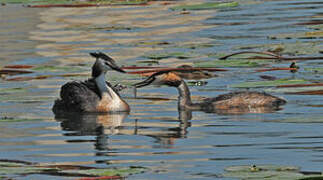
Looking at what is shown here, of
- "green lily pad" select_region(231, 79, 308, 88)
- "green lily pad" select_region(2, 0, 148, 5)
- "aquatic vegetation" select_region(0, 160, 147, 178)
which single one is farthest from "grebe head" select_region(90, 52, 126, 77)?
"green lily pad" select_region(2, 0, 148, 5)

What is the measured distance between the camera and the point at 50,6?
33.4m

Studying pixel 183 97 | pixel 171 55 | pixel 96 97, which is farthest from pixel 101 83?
pixel 171 55

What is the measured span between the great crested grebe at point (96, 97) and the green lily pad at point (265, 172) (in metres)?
5.65

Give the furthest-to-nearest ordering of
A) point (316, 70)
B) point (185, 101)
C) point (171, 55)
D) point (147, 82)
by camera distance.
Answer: point (171, 55) < point (316, 70) < point (147, 82) < point (185, 101)

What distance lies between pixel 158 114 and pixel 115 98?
103 centimetres

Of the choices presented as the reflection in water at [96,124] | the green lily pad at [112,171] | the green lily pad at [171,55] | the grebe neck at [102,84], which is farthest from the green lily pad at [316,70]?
the green lily pad at [112,171]

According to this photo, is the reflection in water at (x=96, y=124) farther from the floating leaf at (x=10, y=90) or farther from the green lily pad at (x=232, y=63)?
the green lily pad at (x=232, y=63)

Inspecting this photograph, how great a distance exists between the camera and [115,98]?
1550cm

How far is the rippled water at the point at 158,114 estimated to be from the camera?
1087 cm

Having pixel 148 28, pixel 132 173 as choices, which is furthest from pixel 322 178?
pixel 148 28

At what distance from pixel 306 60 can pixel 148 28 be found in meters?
8.89

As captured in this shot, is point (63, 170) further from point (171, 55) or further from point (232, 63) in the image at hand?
point (171, 55)

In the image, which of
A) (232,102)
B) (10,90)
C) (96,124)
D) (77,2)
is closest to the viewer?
(96,124)

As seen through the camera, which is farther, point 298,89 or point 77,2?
point 77,2
